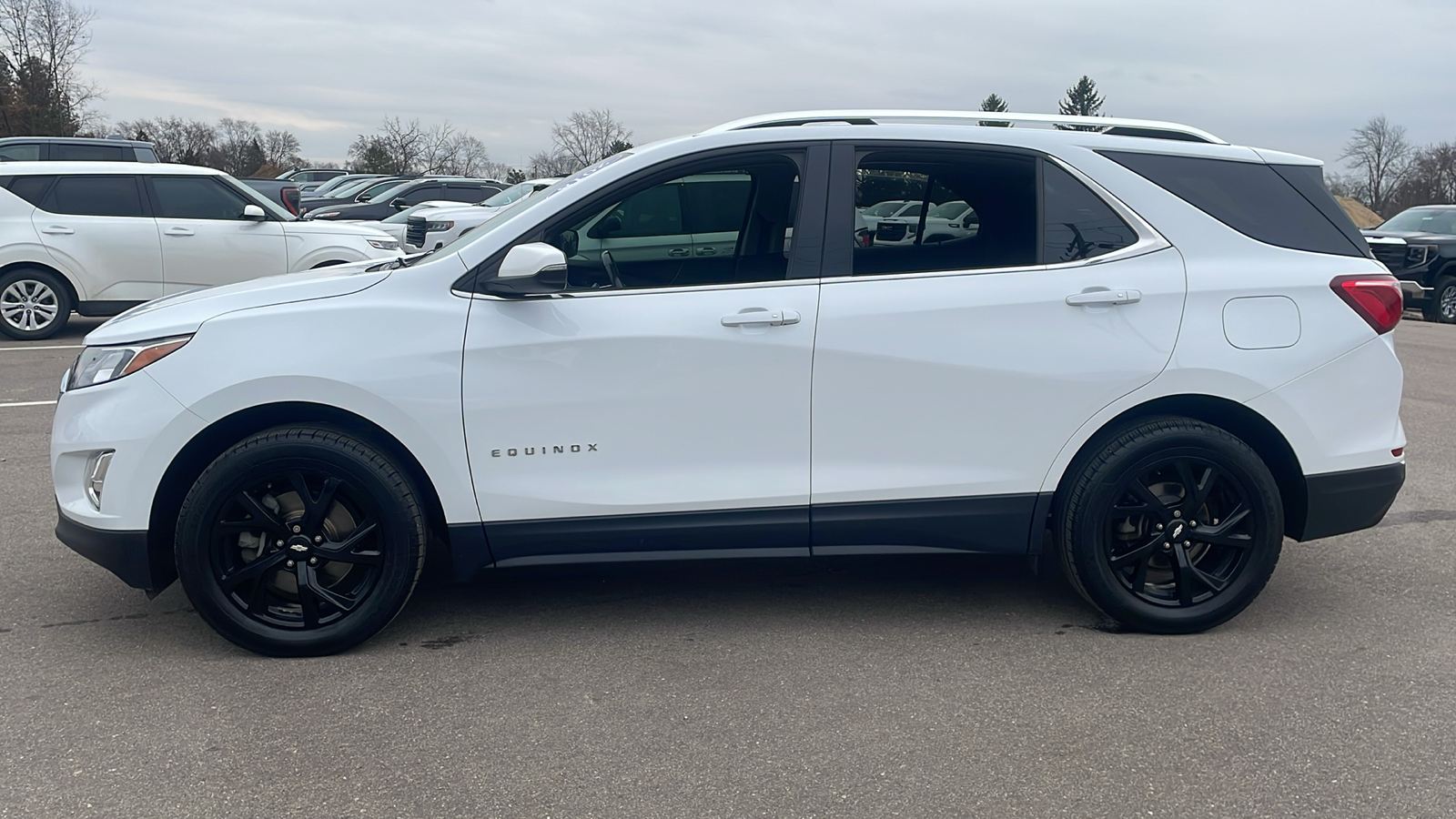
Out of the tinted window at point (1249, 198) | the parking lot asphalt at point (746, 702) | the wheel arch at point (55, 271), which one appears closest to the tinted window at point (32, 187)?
the wheel arch at point (55, 271)

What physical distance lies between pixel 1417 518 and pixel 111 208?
38.4 feet

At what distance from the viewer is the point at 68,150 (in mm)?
15969

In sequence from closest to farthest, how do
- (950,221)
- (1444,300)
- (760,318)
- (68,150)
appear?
(760,318) < (950,221) < (68,150) < (1444,300)

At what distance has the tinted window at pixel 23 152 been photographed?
15.9 m

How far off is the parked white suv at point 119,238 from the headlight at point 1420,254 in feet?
47.2

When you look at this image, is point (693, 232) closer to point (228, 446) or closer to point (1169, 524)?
point (228, 446)

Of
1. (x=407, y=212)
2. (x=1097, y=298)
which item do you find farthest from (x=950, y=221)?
(x=407, y=212)

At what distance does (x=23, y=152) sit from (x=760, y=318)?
16.4 metres

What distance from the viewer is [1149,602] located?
3.91 m

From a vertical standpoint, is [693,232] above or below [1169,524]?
above

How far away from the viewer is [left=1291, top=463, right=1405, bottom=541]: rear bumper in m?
3.90

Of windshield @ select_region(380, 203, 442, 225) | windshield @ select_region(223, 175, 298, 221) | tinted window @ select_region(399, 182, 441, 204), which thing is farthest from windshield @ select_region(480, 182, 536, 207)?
windshield @ select_region(223, 175, 298, 221)

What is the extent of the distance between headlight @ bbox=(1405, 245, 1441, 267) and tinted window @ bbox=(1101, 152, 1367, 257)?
14.6 meters

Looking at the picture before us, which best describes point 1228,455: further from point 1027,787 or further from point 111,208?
point 111,208
